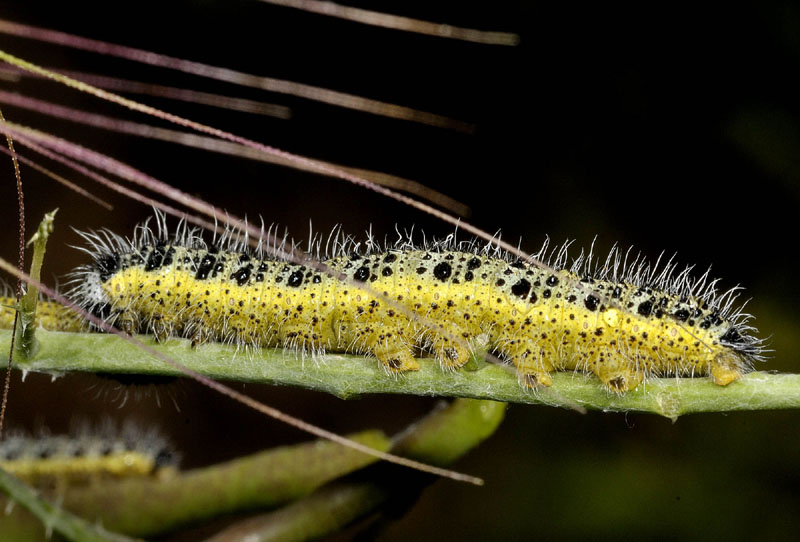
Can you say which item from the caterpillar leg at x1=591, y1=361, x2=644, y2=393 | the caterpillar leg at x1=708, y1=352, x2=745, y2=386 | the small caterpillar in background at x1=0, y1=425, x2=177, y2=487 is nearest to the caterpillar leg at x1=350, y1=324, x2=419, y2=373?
the caterpillar leg at x1=591, y1=361, x2=644, y2=393

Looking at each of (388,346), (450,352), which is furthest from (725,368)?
(388,346)

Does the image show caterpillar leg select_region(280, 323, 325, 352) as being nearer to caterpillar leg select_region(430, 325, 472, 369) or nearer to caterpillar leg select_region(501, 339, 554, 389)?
caterpillar leg select_region(430, 325, 472, 369)

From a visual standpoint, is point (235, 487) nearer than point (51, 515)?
No

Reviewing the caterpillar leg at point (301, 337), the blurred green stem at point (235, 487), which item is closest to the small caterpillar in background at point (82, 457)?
the blurred green stem at point (235, 487)

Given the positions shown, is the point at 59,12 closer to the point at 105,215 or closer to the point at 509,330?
the point at 105,215

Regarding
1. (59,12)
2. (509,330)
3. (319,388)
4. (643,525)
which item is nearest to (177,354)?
(319,388)

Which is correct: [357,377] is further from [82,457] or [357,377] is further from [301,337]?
[82,457]

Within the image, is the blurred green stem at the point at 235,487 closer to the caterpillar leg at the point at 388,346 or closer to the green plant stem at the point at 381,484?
the green plant stem at the point at 381,484
